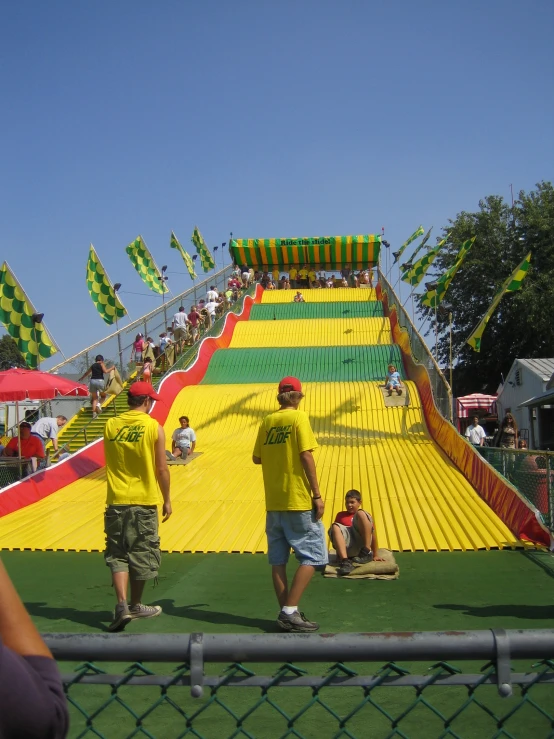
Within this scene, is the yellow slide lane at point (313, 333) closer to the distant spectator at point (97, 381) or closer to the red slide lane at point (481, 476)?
the red slide lane at point (481, 476)

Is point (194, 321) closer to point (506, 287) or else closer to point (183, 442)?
point (506, 287)

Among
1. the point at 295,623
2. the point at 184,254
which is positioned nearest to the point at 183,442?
the point at 295,623

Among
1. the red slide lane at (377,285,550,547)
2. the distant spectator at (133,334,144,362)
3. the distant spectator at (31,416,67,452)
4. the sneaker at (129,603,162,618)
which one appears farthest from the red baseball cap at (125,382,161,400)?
the distant spectator at (133,334,144,362)

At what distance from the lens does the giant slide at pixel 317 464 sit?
7926 mm

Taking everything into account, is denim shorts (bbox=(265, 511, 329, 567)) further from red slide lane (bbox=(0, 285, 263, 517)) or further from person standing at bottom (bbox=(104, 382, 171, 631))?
red slide lane (bbox=(0, 285, 263, 517))

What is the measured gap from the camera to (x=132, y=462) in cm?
514

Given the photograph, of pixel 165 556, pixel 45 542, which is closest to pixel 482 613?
pixel 165 556

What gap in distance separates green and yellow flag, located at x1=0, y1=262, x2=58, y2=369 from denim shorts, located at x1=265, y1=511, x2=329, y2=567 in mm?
10913

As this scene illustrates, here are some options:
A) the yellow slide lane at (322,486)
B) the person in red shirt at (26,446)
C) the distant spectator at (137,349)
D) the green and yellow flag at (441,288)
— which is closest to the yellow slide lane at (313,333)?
the distant spectator at (137,349)

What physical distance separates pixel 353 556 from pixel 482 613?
163 cm

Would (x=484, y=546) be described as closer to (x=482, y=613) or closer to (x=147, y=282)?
(x=482, y=613)

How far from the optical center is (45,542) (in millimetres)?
7938

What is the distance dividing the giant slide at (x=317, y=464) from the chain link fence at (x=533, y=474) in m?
0.27

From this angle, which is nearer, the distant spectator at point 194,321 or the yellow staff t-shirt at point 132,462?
the yellow staff t-shirt at point 132,462
